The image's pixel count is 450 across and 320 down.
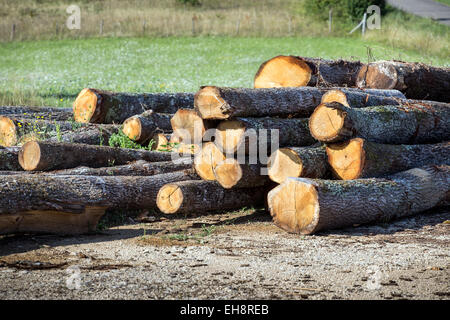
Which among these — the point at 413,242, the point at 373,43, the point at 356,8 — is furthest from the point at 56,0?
the point at 413,242

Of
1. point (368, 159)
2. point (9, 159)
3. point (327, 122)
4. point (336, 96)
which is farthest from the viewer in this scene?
point (9, 159)

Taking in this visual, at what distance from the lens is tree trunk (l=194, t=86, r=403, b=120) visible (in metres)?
5.98

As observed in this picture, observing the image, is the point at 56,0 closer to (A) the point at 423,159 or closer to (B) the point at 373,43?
(B) the point at 373,43

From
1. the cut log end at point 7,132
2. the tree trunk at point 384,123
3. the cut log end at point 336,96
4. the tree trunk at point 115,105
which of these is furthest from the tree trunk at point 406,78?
the cut log end at point 7,132

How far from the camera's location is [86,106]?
28.5ft

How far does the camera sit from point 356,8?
32062 mm

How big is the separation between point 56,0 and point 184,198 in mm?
34781

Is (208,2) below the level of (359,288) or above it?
above

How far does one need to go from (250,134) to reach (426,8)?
35171 mm

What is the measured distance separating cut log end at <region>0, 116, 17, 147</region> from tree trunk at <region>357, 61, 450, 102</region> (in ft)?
17.3

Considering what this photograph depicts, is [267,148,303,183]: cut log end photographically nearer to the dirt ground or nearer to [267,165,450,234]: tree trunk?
[267,165,450,234]: tree trunk

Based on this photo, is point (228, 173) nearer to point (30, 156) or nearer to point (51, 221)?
point (51, 221)

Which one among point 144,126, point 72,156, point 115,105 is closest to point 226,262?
point 72,156

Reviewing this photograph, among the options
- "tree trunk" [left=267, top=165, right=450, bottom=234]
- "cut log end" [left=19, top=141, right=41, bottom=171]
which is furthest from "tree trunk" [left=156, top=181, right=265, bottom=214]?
"cut log end" [left=19, top=141, right=41, bottom=171]
